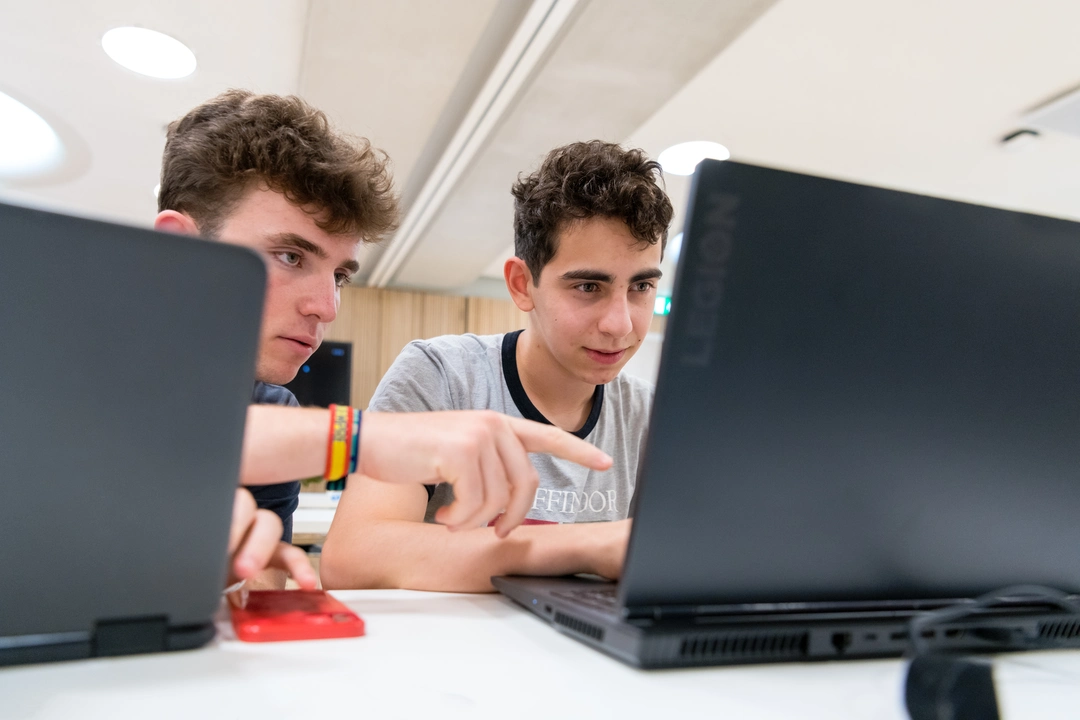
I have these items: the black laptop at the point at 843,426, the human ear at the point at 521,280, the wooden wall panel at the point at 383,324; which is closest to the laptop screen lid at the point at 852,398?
the black laptop at the point at 843,426

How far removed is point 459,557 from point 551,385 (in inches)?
24.8

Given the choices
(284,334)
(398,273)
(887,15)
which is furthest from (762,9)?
(398,273)

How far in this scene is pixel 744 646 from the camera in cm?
43

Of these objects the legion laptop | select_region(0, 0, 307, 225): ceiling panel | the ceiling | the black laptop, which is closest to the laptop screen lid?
the black laptop

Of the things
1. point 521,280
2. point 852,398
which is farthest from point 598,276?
point 852,398

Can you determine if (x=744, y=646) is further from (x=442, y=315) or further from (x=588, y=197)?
(x=442, y=315)

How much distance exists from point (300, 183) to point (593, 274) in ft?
1.67

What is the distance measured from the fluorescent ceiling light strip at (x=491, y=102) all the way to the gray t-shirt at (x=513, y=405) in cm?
110

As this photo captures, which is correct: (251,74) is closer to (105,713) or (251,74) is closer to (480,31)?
(480,31)

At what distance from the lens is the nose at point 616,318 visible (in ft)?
3.91

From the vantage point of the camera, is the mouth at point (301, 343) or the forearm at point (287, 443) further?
the mouth at point (301, 343)

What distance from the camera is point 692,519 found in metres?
0.40

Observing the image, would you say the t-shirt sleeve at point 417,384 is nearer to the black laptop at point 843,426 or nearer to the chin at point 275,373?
the chin at point 275,373

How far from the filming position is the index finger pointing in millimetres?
525
